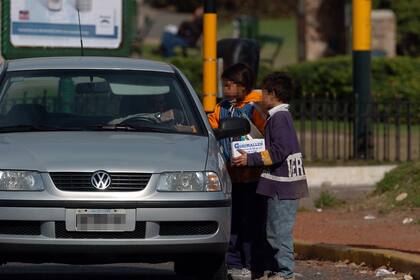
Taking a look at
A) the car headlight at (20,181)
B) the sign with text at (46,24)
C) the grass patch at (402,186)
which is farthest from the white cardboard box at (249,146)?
the sign with text at (46,24)

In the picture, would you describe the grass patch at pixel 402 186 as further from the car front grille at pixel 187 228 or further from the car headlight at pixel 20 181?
the car headlight at pixel 20 181

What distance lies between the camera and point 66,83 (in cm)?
1056

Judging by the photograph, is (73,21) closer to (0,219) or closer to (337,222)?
(337,222)

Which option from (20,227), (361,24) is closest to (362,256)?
(20,227)

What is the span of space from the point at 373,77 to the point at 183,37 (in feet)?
31.6

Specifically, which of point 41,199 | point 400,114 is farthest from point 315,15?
point 41,199

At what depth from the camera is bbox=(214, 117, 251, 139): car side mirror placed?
970 centimetres

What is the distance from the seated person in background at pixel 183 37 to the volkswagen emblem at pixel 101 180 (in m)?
23.4

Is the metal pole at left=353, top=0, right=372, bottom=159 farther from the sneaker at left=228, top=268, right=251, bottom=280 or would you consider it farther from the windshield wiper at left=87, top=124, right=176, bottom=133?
the windshield wiper at left=87, top=124, right=176, bottom=133

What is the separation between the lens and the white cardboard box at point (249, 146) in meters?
9.97

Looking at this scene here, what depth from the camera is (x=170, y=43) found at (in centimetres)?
3238

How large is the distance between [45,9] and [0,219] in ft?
32.3

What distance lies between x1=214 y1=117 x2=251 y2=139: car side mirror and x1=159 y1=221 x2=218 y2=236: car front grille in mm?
884

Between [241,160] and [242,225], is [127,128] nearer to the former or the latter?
[241,160]
